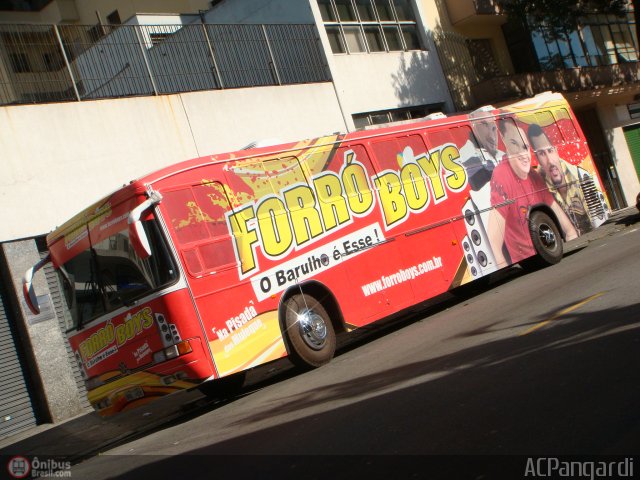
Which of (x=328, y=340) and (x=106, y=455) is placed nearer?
(x=106, y=455)

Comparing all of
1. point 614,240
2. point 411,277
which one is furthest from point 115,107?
point 614,240

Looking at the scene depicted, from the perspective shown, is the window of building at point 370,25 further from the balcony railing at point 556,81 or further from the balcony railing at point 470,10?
the balcony railing at point 556,81

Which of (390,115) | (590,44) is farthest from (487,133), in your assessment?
(590,44)

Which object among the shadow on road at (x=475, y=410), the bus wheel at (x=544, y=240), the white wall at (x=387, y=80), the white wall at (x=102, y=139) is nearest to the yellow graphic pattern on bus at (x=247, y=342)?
the shadow on road at (x=475, y=410)

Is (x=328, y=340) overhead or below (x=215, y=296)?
below

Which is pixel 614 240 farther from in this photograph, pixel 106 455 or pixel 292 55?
pixel 106 455

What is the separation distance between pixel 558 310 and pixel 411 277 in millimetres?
3194

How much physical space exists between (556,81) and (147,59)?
55.3 feet

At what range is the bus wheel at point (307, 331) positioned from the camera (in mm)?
10914

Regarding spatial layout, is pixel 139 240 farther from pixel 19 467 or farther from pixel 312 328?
pixel 19 467

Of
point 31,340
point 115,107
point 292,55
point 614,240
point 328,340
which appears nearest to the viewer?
point 328,340

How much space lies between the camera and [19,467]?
1087 cm

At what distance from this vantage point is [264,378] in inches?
507

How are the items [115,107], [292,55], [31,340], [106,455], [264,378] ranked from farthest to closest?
[292,55] < [115,107] < [31,340] < [264,378] < [106,455]
